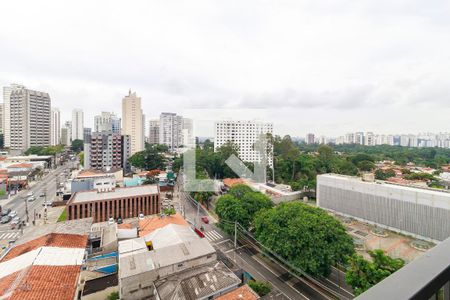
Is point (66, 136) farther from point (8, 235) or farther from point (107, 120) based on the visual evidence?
point (8, 235)

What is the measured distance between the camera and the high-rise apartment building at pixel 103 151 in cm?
2322

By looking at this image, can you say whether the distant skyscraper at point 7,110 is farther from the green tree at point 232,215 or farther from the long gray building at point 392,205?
the long gray building at point 392,205

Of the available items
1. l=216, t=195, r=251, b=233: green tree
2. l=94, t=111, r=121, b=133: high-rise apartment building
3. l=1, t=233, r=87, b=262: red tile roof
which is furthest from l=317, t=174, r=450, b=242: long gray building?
l=94, t=111, r=121, b=133: high-rise apartment building

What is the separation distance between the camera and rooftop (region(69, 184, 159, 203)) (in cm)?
1187

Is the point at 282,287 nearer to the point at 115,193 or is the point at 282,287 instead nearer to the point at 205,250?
the point at 205,250

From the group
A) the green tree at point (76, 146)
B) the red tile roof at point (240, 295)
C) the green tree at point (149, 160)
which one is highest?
the green tree at point (76, 146)

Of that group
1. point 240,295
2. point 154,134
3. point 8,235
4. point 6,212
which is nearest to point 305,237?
point 240,295

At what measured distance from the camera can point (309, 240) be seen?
21.3 feet

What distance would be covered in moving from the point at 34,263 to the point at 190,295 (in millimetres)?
4169

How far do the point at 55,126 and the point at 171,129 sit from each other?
758 inches

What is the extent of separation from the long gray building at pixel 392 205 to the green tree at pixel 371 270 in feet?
21.1

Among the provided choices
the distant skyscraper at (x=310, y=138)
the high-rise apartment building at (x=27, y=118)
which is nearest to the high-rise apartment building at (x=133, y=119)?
the high-rise apartment building at (x=27, y=118)

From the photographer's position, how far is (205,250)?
7.05 metres

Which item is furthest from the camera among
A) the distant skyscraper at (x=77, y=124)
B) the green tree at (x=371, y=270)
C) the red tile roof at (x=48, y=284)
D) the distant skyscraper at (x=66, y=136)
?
the distant skyscraper at (x=77, y=124)
